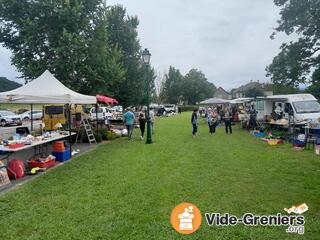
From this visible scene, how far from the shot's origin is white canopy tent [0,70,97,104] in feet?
35.3

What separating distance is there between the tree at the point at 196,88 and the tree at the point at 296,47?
56717 millimetres

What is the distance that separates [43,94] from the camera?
11.5 m

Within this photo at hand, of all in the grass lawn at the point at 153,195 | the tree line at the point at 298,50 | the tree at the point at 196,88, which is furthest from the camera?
the tree at the point at 196,88

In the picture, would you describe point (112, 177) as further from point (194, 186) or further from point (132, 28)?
point (132, 28)

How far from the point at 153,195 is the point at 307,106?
52.2 ft

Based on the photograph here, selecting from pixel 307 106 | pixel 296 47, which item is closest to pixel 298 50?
pixel 296 47

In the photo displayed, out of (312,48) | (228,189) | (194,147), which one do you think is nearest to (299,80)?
(312,48)

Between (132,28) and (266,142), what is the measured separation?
67.4ft

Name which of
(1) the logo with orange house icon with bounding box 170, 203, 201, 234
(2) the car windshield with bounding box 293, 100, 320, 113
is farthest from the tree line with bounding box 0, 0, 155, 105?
(1) the logo with orange house icon with bounding box 170, 203, 201, 234

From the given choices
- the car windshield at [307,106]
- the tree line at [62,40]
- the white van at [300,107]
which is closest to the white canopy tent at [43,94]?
the tree line at [62,40]

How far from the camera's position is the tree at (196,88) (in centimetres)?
8888

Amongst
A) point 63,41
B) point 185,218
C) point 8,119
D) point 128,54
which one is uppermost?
point 128,54

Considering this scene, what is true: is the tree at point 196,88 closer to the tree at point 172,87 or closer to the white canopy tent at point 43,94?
the tree at point 172,87

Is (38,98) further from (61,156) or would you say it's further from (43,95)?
(61,156)
